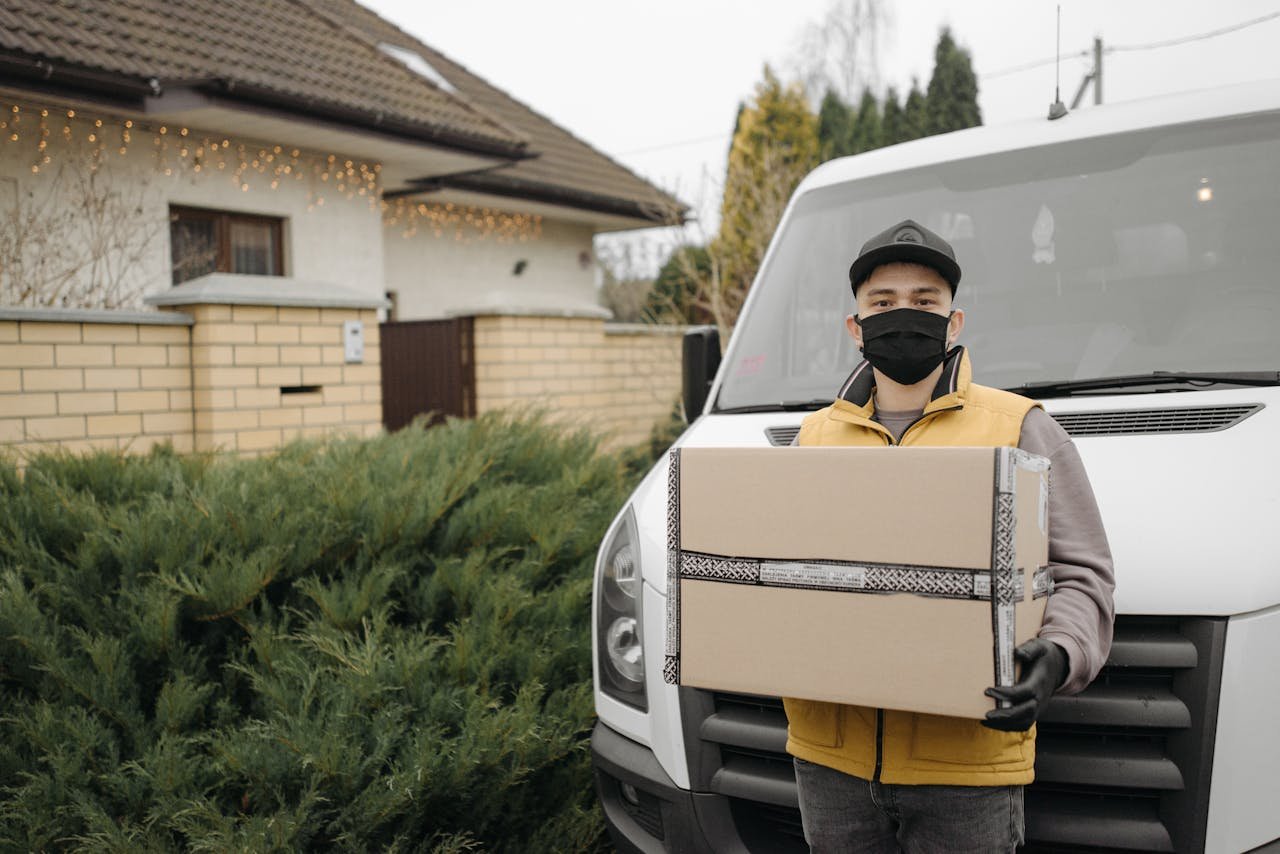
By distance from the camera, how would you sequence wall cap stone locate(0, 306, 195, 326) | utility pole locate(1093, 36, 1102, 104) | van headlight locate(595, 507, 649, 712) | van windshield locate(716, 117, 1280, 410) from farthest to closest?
utility pole locate(1093, 36, 1102, 104), wall cap stone locate(0, 306, 195, 326), van windshield locate(716, 117, 1280, 410), van headlight locate(595, 507, 649, 712)

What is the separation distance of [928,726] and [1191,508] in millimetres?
792

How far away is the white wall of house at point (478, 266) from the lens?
43.3 ft

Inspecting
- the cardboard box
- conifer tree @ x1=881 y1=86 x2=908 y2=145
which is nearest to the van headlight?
the cardboard box

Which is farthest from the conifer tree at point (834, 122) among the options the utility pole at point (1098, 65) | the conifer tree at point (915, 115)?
the utility pole at point (1098, 65)

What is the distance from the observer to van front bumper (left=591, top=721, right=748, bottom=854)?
238cm

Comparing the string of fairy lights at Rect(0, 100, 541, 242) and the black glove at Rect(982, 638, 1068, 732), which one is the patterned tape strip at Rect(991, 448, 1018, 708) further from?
the string of fairy lights at Rect(0, 100, 541, 242)

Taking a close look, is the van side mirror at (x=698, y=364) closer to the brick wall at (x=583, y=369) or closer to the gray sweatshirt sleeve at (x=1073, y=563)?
the gray sweatshirt sleeve at (x=1073, y=563)

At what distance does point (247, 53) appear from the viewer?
9602 mm

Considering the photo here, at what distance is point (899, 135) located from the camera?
2395 cm

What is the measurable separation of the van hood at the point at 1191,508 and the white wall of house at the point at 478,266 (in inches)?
385

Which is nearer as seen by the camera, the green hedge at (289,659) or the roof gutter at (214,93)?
the green hedge at (289,659)

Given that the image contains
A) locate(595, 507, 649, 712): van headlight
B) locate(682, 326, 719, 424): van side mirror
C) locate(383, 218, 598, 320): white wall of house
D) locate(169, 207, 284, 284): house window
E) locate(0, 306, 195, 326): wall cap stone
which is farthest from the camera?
locate(383, 218, 598, 320): white wall of house

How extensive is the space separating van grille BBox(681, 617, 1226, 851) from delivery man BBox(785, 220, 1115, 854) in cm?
20

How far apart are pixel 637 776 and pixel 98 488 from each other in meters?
2.98
